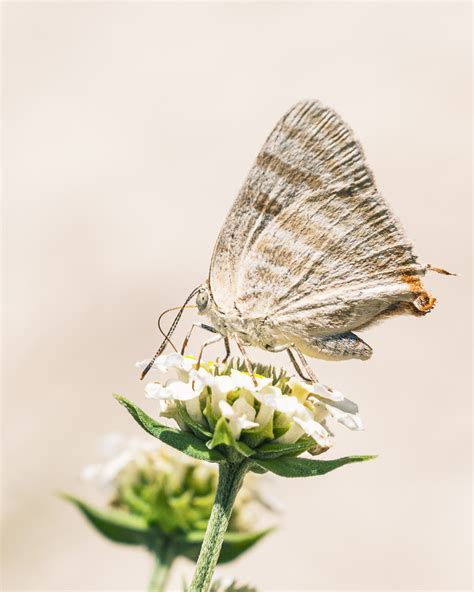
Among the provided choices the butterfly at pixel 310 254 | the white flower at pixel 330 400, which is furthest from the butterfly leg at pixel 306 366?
the white flower at pixel 330 400

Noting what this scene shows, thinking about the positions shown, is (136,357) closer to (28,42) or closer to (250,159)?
(250,159)

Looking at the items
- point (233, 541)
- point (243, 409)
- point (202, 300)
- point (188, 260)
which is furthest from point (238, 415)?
point (188, 260)

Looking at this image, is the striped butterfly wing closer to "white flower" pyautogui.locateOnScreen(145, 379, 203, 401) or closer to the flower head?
"white flower" pyautogui.locateOnScreen(145, 379, 203, 401)

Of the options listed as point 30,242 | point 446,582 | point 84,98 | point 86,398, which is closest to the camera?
point 446,582

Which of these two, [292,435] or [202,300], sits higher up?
[202,300]

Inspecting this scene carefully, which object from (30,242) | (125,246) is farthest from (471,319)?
(30,242)

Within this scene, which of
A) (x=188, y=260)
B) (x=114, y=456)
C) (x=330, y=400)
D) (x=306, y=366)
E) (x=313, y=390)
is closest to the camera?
(x=313, y=390)

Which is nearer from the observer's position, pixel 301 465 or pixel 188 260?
pixel 301 465

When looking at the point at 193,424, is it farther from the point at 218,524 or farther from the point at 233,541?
the point at 233,541
